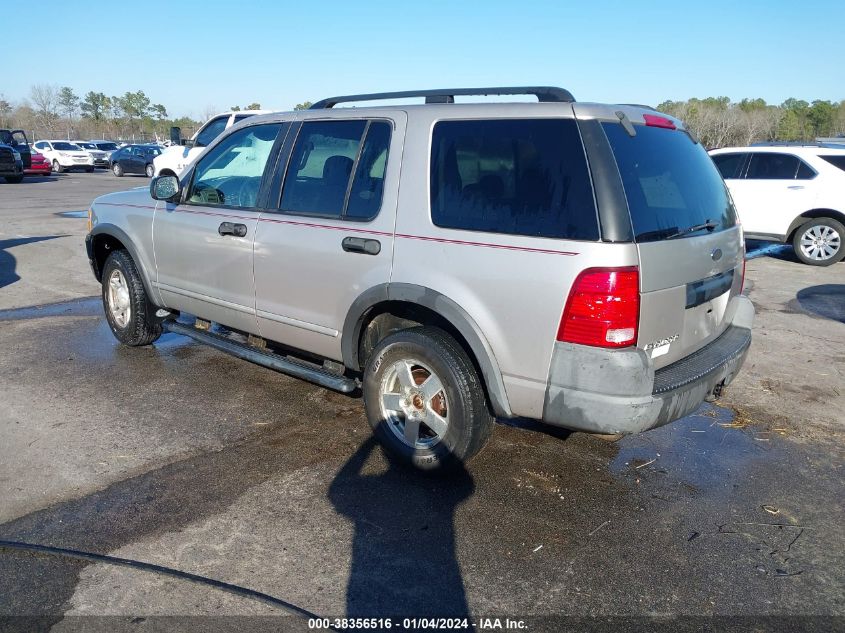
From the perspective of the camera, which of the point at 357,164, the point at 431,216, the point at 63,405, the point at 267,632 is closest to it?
the point at 267,632

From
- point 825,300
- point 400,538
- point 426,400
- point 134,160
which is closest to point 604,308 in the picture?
point 426,400

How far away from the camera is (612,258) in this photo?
10.2 ft

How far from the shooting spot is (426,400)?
3.88 meters

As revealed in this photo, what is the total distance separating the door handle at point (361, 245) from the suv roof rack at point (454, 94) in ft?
3.08

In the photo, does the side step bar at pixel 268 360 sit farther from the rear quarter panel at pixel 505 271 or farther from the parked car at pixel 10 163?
the parked car at pixel 10 163

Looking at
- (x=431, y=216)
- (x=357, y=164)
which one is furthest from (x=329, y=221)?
(x=431, y=216)

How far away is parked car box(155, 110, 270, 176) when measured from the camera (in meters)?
15.3

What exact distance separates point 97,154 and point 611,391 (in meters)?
38.6

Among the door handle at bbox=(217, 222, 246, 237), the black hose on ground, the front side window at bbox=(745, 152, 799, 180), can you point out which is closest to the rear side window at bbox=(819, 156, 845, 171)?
the front side window at bbox=(745, 152, 799, 180)

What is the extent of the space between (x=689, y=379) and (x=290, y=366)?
2454 millimetres

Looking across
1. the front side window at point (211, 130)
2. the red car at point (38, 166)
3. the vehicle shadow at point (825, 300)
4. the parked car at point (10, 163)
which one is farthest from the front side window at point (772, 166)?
the red car at point (38, 166)

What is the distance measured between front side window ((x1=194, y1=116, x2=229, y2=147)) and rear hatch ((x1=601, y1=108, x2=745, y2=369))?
13.3 meters

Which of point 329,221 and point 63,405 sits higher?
point 329,221

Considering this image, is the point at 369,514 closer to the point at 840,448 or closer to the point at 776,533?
the point at 776,533
